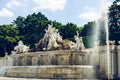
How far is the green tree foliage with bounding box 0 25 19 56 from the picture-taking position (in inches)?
2601

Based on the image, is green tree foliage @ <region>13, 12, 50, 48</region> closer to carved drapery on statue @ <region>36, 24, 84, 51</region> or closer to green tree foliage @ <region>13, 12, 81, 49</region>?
green tree foliage @ <region>13, 12, 81, 49</region>

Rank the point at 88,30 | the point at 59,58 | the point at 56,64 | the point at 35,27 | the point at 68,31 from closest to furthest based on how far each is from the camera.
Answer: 1. the point at 59,58
2. the point at 56,64
3. the point at 88,30
4. the point at 68,31
5. the point at 35,27

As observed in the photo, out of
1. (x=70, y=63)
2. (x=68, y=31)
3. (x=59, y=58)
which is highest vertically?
(x=68, y=31)

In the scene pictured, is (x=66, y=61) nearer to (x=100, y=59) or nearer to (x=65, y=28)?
(x=100, y=59)

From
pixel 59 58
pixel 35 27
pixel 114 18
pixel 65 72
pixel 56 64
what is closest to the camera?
pixel 65 72

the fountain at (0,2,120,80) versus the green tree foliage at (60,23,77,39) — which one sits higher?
the green tree foliage at (60,23,77,39)

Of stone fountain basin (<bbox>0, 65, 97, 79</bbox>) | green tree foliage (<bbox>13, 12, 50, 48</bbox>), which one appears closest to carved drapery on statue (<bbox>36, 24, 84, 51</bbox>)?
stone fountain basin (<bbox>0, 65, 97, 79</bbox>)

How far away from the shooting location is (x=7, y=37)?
2667 inches

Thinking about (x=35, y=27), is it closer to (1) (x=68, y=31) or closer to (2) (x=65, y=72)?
(1) (x=68, y=31)

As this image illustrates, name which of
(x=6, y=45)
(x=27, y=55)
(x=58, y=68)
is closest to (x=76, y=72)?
(x=58, y=68)

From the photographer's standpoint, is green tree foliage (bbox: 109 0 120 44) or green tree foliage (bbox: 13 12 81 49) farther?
green tree foliage (bbox: 13 12 81 49)

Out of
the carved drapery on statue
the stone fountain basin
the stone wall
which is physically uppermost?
the carved drapery on statue

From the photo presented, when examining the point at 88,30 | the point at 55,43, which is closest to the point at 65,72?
the point at 55,43

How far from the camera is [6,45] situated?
66625 millimetres
